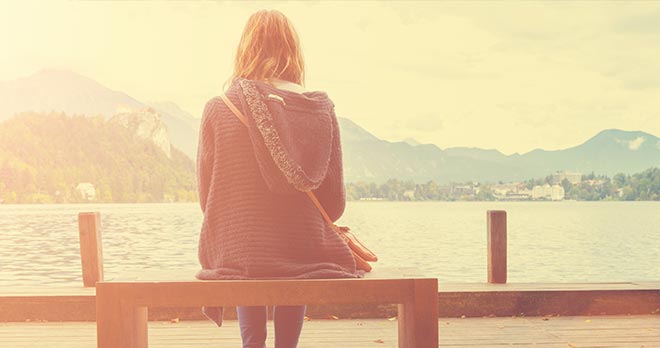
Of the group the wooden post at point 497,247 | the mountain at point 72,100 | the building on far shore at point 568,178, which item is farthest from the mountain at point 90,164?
the wooden post at point 497,247

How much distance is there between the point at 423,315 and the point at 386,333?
2.36 m

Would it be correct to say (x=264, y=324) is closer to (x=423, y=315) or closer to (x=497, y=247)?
(x=423, y=315)

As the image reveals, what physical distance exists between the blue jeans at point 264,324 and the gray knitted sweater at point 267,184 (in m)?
0.26

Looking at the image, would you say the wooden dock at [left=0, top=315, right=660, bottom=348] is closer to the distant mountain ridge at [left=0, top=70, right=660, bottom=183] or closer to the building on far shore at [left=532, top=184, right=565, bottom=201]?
the distant mountain ridge at [left=0, top=70, right=660, bottom=183]

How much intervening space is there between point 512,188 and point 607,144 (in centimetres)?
2593

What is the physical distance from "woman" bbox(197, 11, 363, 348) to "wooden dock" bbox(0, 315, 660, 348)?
2.04m

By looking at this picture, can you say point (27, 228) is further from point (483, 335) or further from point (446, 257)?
point (483, 335)

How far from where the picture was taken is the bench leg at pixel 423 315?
7.89 feet

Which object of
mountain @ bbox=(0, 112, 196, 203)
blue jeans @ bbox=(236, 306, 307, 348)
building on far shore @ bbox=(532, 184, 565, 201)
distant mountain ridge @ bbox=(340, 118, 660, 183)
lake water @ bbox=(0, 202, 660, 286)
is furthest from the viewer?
building on far shore @ bbox=(532, 184, 565, 201)

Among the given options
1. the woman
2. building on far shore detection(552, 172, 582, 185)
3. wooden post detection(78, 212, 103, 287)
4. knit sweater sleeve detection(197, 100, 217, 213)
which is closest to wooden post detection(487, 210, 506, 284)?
wooden post detection(78, 212, 103, 287)

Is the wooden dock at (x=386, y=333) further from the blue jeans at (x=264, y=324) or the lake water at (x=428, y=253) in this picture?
the lake water at (x=428, y=253)

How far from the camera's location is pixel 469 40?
127 meters

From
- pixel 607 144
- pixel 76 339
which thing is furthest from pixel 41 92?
pixel 76 339

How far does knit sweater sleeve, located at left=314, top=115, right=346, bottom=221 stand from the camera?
2.42 m
